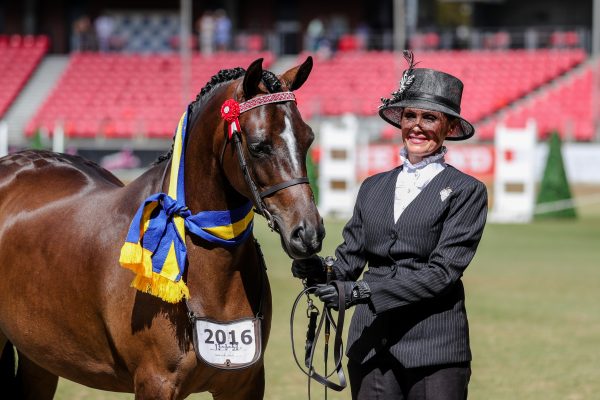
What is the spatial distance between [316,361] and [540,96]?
25.0m

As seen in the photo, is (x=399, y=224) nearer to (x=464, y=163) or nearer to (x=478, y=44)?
(x=464, y=163)

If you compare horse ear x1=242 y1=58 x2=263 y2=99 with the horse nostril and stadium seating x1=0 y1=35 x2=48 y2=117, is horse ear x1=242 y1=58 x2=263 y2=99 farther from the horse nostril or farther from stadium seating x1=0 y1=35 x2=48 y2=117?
stadium seating x1=0 y1=35 x2=48 y2=117

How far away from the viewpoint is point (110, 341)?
4.58 meters

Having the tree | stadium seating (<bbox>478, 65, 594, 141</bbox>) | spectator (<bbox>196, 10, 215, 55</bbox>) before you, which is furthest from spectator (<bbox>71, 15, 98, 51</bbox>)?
the tree

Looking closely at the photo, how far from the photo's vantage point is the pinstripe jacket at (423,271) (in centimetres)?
396

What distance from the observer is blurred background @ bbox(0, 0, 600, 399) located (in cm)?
1717

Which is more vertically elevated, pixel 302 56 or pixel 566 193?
pixel 302 56

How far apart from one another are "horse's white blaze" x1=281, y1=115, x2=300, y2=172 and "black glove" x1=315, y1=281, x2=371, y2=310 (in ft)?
1.53

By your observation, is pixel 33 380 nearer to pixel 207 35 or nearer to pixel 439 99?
pixel 439 99

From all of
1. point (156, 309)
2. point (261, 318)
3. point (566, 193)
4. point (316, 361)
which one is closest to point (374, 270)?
point (261, 318)

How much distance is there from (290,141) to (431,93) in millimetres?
582

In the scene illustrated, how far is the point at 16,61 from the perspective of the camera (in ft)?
122

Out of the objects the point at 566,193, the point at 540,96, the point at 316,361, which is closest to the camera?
the point at 316,361

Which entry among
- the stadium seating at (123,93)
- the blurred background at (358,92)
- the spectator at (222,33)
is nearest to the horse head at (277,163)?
the blurred background at (358,92)
